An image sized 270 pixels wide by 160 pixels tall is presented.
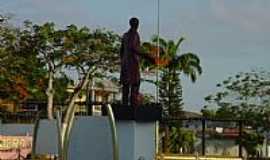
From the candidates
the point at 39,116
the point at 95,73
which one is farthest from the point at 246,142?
the point at 39,116

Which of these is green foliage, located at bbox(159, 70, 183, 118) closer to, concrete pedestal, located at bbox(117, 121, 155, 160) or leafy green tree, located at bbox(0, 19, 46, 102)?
leafy green tree, located at bbox(0, 19, 46, 102)

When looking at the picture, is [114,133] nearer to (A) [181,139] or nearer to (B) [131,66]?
(B) [131,66]

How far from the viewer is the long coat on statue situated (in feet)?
34.4

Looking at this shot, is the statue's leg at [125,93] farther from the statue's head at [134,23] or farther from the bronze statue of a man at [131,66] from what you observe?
the statue's head at [134,23]

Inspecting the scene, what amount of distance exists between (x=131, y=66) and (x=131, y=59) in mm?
106

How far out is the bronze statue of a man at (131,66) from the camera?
34.3ft

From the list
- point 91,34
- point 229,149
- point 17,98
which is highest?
point 91,34

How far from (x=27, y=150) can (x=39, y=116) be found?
1174cm

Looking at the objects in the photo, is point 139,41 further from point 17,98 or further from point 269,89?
point 269,89

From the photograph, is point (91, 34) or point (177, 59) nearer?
point (91, 34)

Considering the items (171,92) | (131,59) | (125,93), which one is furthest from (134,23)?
(171,92)

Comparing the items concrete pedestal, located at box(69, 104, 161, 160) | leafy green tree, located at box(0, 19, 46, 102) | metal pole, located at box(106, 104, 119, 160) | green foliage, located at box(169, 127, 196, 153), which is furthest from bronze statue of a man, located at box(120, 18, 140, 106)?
green foliage, located at box(169, 127, 196, 153)

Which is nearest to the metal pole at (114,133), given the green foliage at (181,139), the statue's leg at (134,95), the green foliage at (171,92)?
the statue's leg at (134,95)

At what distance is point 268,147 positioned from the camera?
4419cm
